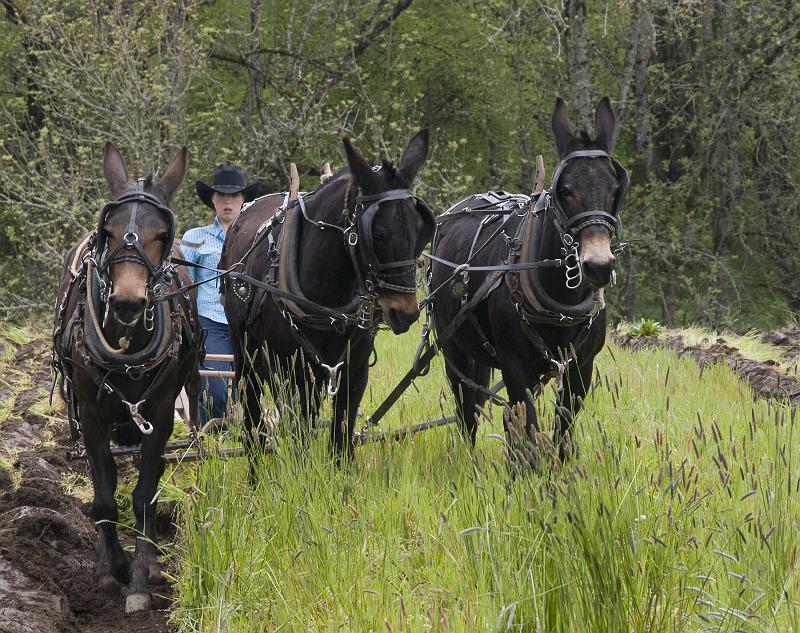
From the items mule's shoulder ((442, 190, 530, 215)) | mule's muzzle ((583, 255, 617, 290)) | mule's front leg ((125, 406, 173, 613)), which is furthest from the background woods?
mule's muzzle ((583, 255, 617, 290))

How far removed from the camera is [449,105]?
82.3 feet

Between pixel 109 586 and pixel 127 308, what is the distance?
1460 millimetres

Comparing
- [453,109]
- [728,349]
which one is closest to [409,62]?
[453,109]

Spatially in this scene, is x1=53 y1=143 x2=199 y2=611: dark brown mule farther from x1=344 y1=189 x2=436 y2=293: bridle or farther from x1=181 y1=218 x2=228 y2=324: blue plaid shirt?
x1=181 y1=218 x2=228 y2=324: blue plaid shirt

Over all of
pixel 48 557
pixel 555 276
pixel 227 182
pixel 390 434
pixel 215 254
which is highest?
pixel 227 182

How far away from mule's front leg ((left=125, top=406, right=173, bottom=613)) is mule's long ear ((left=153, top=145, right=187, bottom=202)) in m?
1.14

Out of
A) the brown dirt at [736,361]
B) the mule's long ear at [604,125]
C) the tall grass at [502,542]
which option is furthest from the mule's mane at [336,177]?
the brown dirt at [736,361]

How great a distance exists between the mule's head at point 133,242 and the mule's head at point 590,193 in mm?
2099

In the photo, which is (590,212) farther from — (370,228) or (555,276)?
(370,228)

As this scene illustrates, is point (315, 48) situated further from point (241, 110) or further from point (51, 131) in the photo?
point (51, 131)

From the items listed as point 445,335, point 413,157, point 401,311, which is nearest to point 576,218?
point 413,157

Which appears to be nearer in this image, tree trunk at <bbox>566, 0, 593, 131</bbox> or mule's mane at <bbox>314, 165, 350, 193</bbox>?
mule's mane at <bbox>314, 165, 350, 193</bbox>

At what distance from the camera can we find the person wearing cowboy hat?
27.5 ft

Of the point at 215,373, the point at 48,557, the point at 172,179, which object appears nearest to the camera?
the point at 48,557
